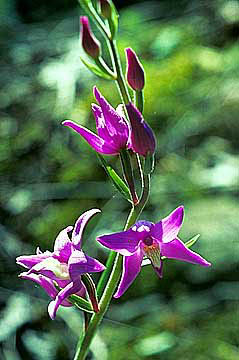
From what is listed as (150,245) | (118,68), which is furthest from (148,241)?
(118,68)

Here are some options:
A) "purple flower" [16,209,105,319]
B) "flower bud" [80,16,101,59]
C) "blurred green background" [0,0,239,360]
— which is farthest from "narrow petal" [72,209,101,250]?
"blurred green background" [0,0,239,360]

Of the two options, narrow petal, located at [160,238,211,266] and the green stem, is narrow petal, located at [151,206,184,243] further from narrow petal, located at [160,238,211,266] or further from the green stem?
the green stem

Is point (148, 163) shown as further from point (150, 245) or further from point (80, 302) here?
point (80, 302)

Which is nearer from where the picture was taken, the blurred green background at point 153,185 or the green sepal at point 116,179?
the green sepal at point 116,179

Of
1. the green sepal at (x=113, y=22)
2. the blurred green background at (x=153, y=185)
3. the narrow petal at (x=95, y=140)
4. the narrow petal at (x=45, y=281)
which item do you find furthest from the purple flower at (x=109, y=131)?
the blurred green background at (x=153, y=185)

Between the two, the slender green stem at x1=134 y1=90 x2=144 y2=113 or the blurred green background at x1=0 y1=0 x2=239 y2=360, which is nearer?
the slender green stem at x1=134 y1=90 x2=144 y2=113

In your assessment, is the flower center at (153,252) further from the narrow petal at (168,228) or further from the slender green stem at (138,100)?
the slender green stem at (138,100)
